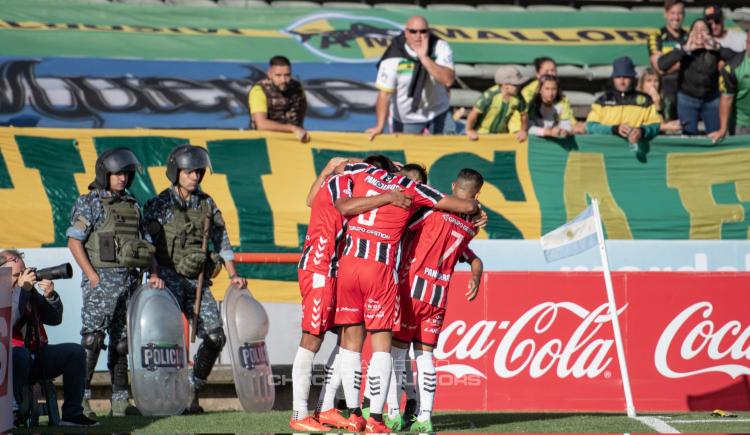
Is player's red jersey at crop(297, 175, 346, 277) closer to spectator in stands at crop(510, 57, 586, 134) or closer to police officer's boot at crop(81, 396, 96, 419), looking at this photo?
police officer's boot at crop(81, 396, 96, 419)

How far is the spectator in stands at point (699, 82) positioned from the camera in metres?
15.6

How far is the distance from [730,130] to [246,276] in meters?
6.40

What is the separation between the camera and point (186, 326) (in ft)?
40.2

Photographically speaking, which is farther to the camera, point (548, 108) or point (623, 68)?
point (548, 108)

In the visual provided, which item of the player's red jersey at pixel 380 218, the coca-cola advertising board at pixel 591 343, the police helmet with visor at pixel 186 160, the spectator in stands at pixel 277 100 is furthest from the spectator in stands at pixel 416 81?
the player's red jersey at pixel 380 218

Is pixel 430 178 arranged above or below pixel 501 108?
below

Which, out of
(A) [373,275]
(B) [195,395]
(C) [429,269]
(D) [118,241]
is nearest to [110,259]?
(D) [118,241]

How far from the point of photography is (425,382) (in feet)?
31.5

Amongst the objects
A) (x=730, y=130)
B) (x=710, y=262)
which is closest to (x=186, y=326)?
(x=710, y=262)

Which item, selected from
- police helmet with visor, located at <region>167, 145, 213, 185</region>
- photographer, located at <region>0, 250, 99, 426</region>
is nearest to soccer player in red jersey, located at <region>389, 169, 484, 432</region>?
police helmet with visor, located at <region>167, 145, 213, 185</region>

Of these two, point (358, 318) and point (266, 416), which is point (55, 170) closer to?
point (266, 416)

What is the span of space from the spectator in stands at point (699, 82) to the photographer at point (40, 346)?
8.85m

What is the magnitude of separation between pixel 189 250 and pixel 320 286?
2041 millimetres

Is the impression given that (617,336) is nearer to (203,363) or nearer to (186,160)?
(203,363)
